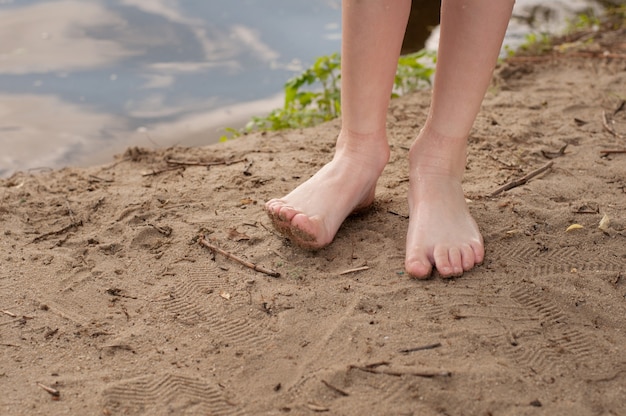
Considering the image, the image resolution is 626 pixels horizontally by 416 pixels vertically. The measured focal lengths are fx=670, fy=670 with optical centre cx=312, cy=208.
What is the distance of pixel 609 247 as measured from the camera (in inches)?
79.0

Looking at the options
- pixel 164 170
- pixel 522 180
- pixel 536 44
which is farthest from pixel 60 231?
pixel 536 44

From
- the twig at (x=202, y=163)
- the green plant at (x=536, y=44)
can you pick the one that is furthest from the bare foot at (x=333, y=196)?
the green plant at (x=536, y=44)

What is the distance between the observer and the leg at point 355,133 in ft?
6.24

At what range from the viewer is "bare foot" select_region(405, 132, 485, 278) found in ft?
6.15

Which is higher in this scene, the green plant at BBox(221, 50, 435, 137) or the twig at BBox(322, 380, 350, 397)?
the twig at BBox(322, 380, 350, 397)

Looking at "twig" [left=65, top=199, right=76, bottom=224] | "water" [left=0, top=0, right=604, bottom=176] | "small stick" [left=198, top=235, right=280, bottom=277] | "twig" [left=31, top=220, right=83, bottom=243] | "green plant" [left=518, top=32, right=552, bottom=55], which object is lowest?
"water" [left=0, top=0, right=604, bottom=176]

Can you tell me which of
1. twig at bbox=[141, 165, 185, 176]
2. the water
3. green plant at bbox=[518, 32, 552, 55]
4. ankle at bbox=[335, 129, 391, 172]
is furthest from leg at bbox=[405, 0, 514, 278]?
green plant at bbox=[518, 32, 552, 55]

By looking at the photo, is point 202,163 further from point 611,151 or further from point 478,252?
point 611,151

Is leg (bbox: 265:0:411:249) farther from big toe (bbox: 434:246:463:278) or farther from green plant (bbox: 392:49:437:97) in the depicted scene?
green plant (bbox: 392:49:437:97)

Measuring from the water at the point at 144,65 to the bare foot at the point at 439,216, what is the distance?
161 centimetres

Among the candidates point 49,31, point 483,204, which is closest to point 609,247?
point 483,204

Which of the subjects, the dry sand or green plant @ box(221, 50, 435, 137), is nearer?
the dry sand

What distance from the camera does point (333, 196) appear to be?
2043mm

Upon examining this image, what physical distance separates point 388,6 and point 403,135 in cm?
121
